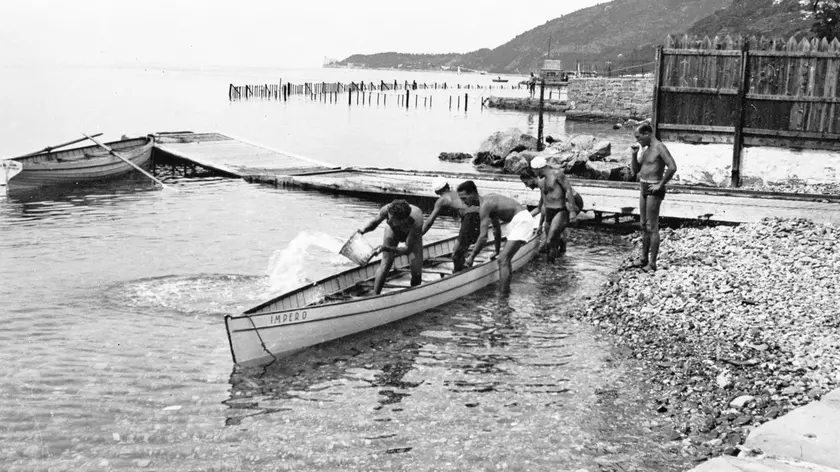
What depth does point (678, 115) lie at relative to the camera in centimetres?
2314

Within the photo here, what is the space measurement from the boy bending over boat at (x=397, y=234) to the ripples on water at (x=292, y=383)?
3.06ft

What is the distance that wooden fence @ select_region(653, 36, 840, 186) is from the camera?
2166 cm

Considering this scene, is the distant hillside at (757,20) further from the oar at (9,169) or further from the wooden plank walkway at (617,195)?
the oar at (9,169)

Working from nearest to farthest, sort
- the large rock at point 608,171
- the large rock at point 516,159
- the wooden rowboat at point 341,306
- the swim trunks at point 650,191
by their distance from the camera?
the wooden rowboat at point 341,306 < the swim trunks at point 650,191 < the large rock at point 608,171 < the large rock at point 516,159

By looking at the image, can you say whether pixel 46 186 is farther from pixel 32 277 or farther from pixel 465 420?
pixel 465 420

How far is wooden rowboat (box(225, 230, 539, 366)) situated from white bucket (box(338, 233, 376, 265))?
0.30m

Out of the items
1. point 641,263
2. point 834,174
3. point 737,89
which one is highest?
point 737,89

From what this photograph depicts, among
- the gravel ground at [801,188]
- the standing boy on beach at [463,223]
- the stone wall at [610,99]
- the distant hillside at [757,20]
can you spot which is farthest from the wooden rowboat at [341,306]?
the distant hillside at [757,20]

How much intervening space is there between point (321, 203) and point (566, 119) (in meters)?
53.0

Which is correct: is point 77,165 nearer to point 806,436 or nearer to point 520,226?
point 520,226

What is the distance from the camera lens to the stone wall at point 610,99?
71.4 meters

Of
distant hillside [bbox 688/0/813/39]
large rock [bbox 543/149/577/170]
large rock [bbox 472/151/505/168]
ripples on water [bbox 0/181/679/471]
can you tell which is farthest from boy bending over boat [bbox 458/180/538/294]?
distant hillside [bbox 688/0/813/39]

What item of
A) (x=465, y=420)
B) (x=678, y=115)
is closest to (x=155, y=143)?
(x=678, y=115)

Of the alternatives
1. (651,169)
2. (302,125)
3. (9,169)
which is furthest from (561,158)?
(302,125)
